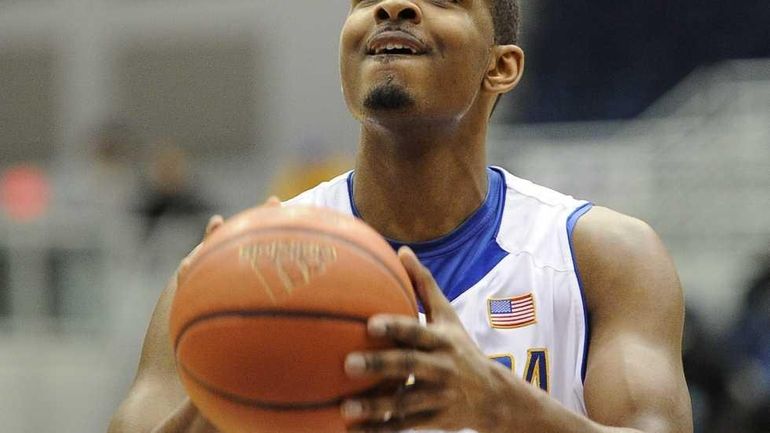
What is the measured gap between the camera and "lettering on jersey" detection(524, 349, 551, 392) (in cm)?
370

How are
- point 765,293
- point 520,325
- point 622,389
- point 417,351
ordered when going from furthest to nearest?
point 765,293 → point 520,325 → point 622,389 → point 417,351

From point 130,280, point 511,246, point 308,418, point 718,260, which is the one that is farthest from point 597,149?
point 308,418

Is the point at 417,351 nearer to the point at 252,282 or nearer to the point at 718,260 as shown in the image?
the point at 252,282

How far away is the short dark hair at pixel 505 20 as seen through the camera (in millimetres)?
4051

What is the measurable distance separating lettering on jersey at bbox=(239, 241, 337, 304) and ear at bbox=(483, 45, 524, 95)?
1.36 meters

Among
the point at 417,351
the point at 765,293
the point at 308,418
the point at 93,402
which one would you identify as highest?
the point at 417,351

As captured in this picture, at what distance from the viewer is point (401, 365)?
2641mm

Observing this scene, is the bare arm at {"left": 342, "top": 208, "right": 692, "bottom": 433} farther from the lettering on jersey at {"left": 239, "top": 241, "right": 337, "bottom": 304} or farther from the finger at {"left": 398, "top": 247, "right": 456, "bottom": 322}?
the lettering on jersey at {"left": 239, "top": 241, "right": 337, "bottom": 304}

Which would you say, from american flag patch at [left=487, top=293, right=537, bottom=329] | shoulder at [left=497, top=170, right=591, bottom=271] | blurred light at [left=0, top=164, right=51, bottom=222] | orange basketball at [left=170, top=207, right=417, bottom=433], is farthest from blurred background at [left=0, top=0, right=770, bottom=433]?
orange basketball at [left=170, top=207, right=417, bottom=433]

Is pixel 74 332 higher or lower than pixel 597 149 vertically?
lower

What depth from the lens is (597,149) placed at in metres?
12.1

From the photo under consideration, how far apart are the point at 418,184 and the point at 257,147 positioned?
13710mm

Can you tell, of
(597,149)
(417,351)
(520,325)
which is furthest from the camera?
(597,149)

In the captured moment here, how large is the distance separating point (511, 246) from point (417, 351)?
4.27 feet
